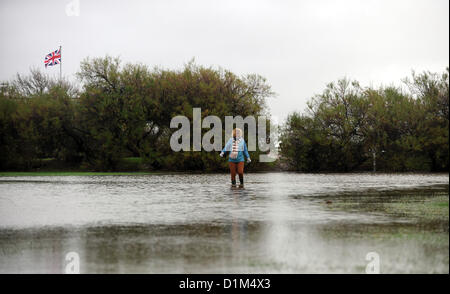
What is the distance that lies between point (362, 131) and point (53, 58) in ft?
84.7

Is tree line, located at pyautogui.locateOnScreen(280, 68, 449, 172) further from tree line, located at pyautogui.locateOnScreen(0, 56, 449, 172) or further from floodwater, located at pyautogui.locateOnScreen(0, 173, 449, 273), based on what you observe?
floodwater, located at pyautogui.locateOnScreen(0, 173, 449, 273)

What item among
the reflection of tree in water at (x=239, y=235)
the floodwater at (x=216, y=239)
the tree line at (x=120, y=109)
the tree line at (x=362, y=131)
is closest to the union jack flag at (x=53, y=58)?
the tree line at (x=120, y=109)

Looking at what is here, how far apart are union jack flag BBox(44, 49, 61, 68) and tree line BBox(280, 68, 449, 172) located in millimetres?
19581

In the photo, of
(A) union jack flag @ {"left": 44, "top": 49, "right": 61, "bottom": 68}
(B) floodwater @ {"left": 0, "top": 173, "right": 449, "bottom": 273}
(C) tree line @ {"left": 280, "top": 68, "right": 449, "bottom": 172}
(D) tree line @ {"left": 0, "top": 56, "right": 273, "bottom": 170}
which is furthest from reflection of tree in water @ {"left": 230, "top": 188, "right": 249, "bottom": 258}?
(A) union jack flag @ {"left": 44, "top": 49, "right": 61, "bottom": 68}

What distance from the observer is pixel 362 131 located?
3844cm

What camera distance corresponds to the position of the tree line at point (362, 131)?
35.2m

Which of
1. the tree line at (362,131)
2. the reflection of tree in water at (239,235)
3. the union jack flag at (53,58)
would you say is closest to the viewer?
the reflection of tree in water at (239,235)

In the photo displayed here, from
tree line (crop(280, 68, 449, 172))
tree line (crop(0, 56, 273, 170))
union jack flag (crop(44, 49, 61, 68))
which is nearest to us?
tree line (crop(280, 68, 449, 172))

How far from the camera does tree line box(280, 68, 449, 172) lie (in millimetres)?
35219

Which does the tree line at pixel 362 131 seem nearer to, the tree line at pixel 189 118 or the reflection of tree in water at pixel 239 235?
the tree line at pixel 189 118

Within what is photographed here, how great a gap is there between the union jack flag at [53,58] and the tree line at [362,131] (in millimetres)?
19581

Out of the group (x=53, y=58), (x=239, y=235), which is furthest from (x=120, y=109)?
(x=239, y=235)
